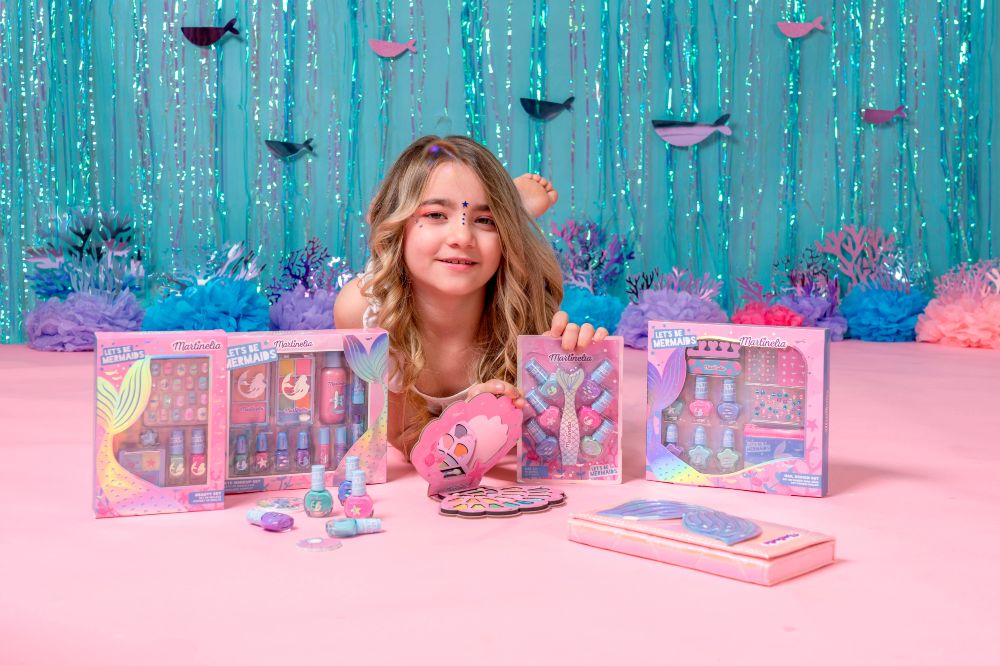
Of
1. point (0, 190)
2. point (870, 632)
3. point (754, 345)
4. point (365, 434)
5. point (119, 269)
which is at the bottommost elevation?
point (870, 632)

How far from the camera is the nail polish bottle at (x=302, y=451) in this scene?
166cm

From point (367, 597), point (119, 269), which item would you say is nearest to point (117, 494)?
point (367, 597)

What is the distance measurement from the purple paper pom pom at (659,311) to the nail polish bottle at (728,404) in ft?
7.47

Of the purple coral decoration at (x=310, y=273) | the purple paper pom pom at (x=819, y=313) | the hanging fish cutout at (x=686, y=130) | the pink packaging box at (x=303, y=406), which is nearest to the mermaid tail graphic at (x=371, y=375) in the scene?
the pink packaging box at (x=303, y=406)

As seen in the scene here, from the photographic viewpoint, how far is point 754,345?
1664 mm

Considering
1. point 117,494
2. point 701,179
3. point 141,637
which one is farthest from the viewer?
point 701,179

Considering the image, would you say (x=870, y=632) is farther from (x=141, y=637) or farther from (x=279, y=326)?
(x=279, y=326)

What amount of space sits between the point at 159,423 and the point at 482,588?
61 cm

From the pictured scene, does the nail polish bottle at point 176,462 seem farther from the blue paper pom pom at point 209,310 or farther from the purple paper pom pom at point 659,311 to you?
the purple paper pom pom at point 659,311

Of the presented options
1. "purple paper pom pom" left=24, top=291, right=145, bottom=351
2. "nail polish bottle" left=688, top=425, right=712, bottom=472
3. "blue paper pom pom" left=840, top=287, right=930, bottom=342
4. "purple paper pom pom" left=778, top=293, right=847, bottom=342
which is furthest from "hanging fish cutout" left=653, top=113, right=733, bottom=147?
"nail polish bottle" left=688, top=425, right=712, bottom=472

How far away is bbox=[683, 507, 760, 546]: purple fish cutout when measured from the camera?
127 cm

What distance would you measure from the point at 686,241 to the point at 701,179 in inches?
11.9

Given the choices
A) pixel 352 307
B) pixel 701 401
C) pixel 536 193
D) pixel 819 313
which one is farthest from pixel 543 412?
pixel 819 313

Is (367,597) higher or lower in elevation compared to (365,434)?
lower
